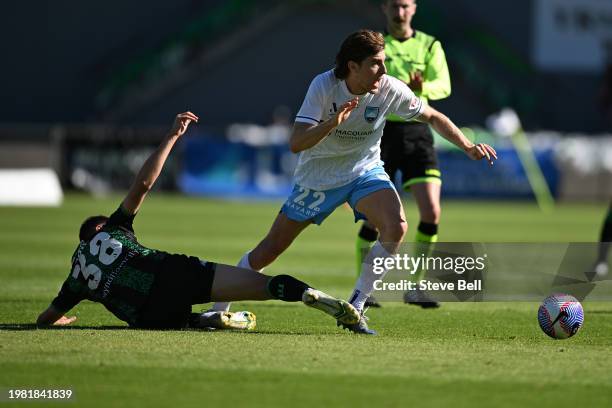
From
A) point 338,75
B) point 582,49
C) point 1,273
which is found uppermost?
point 582,49

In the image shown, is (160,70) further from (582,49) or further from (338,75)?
(338,75)

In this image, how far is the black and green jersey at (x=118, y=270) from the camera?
7.51m

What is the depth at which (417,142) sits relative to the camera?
34.2 ft

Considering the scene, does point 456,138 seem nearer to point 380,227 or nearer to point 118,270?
point 380,227

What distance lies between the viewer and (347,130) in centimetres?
811

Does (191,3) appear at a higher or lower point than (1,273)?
higher

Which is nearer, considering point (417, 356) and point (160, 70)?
point (417, 356)

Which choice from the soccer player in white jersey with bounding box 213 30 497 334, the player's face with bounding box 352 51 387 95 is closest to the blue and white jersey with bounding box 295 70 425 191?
the soccer player in white jersey with bounding box 213 30 497 334

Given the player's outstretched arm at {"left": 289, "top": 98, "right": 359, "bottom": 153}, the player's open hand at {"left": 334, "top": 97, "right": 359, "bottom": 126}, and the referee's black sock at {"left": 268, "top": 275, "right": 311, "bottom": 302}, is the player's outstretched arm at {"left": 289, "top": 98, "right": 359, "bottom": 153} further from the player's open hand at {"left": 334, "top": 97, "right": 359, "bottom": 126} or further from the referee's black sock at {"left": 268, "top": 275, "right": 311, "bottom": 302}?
the referee's black sock at {"left": 268, "top": 275, "right": 311, "bottom": 302}

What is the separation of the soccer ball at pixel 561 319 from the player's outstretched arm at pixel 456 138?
45.7 inches

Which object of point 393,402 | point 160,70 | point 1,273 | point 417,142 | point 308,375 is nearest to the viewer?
point 393,402

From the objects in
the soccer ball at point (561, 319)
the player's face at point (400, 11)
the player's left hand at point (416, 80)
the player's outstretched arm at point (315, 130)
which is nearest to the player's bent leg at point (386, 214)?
the player's outstretched arm at point (315, 130)

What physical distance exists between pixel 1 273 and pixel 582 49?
31807mm

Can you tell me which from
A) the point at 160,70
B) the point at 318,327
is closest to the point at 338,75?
the point at 318,327
